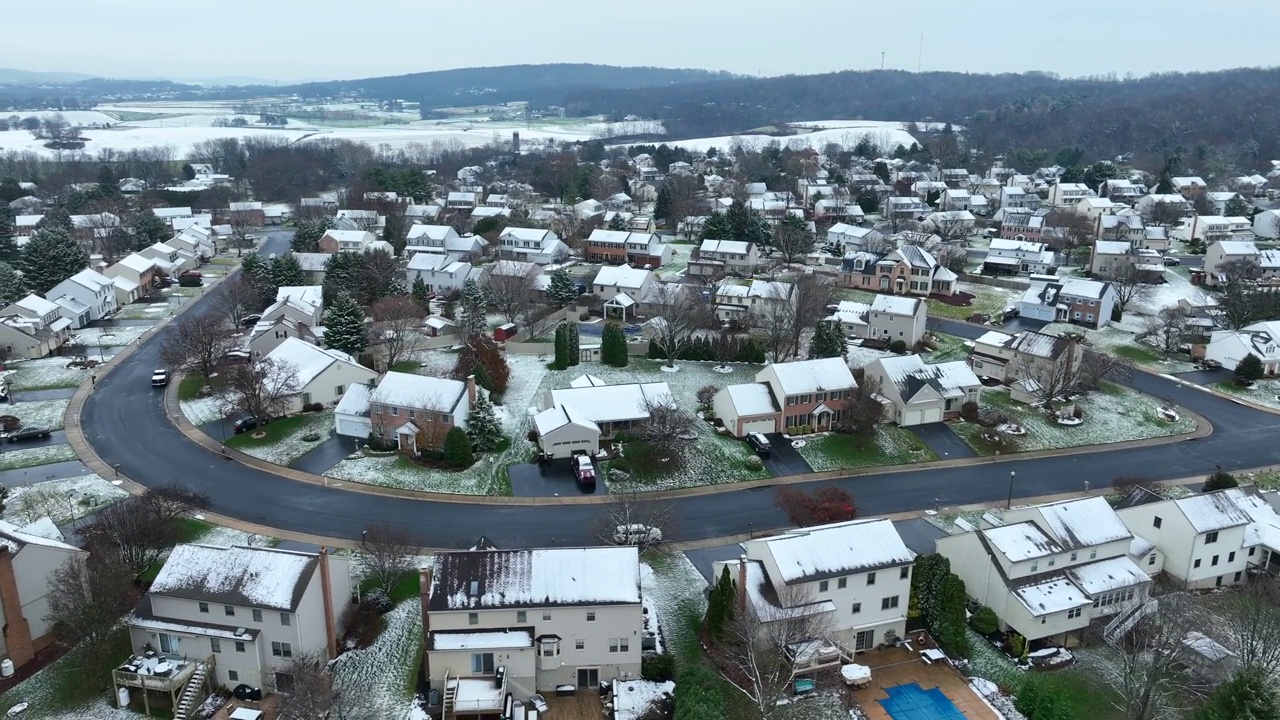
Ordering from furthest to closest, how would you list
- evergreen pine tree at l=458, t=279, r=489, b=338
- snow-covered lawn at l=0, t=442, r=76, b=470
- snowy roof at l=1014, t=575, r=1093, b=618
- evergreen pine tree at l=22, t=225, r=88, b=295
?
evergreen pine tree at l=22, t=225, r=88, b=295 < evergreen pine tree at l=458, t=279, r=489, b=338 < snow-covered lawn at l=0, t=442, r=76, b=470 < snowy roof at l=1014, t=575, r=1093, b=618

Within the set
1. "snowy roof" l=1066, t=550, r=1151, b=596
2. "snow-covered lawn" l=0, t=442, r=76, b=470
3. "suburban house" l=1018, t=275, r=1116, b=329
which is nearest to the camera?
"snowy roof" l=1066, t=550, r=1151, b=596

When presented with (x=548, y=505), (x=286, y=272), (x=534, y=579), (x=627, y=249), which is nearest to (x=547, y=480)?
(x=548, y=505)

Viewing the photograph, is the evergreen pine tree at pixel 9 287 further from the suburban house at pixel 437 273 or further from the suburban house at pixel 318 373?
the suburban house at pixel 318 373

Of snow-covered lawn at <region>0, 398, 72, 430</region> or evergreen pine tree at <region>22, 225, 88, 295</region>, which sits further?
evergreen pine tree at <region>22, 225, 88, 295</region>

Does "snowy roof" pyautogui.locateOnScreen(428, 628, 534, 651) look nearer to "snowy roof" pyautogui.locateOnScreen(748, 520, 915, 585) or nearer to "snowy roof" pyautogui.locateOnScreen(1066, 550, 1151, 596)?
"snowy roof" pyautogui.locateOnScreen(748, 520, 915, 585)

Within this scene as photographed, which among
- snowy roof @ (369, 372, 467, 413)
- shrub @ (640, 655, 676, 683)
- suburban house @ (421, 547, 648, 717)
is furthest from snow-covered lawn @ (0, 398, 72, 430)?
shrub @ (640, 655, 676, 683)

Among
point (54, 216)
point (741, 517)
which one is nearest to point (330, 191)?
point (54, 216)

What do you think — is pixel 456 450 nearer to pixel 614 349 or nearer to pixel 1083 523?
pixel 614 349
